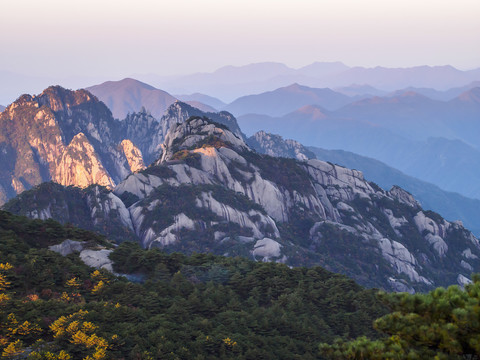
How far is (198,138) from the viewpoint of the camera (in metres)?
118

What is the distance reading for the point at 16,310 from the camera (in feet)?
101

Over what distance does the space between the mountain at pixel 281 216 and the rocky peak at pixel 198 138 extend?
0.28 meters

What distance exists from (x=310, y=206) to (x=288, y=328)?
72.6 meters

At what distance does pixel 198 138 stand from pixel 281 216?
28.3m

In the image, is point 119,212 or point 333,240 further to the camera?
point 333,240

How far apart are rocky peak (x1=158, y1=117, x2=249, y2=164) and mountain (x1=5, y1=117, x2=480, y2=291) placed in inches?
11.1

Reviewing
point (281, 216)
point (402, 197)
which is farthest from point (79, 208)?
point (402, 197)

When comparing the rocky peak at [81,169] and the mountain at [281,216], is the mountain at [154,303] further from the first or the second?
the rocky peak at [81,169]

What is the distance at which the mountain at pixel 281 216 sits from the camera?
8750 centimetres

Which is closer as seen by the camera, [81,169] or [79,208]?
[79,208]

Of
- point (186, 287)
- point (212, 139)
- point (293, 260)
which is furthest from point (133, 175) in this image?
point (186, 287)

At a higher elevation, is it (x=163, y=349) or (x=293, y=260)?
(x=163, y=349)

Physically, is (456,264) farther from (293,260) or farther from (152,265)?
(152,265)

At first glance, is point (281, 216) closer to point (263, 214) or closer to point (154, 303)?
point (263, 214)
